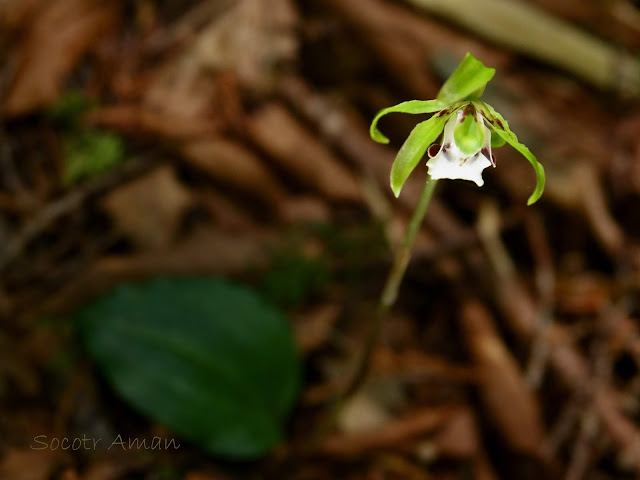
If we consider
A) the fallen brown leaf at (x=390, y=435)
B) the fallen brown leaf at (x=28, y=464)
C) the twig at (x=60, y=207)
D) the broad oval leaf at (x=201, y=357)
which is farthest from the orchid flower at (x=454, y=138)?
the twig at (x=60, y=207)

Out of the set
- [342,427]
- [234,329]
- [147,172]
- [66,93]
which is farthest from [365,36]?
[342,427]

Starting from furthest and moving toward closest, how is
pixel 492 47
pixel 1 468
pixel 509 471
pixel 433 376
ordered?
1. pixel 492 47
2. pixel 433 376
3. pixel 509 471
4. pixel 1 468

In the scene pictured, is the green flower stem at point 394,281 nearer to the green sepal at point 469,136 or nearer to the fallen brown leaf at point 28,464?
the green sepal at point 469,136

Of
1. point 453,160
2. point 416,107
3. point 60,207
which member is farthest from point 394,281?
point 60,207

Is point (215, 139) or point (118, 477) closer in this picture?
point (118, 477)

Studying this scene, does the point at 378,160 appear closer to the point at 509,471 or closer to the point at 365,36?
the point at 365,36

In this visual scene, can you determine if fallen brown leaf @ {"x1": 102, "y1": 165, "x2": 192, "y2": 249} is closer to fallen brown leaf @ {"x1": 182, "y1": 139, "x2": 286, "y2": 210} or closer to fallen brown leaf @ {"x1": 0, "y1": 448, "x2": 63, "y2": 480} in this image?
fallen brown leaf @ {"x1": 182, "y1": 139, "x2": 286, "y2": 210}
